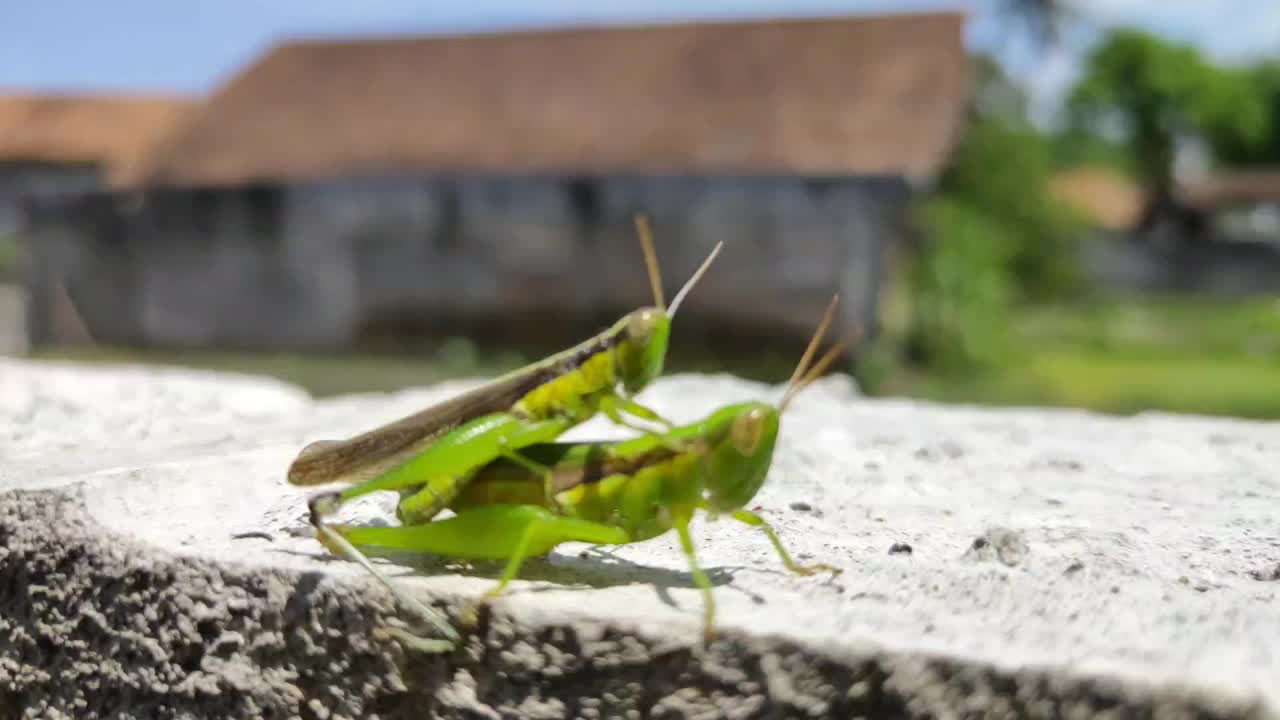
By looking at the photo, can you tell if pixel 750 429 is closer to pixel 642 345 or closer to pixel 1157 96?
pixel 642 345

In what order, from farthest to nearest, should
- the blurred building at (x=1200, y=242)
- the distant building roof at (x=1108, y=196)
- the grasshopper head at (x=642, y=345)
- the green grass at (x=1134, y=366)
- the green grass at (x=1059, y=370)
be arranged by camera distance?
the distant building roof at (x=1108, y=196)
the blurred building at (x=1200, y=242)
the green grass at (x=1134, y=366)
the green grass at (x=1059, y=370)
the grasshopper head at (x=642, y=345)

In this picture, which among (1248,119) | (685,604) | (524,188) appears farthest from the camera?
(1248,119)

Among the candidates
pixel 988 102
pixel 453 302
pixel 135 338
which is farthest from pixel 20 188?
pixel 988 102

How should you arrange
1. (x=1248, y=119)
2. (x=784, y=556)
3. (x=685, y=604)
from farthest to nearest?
1. (x=1248, y=119)
2. (x=784, y=556)
3. (x=685, y=604)

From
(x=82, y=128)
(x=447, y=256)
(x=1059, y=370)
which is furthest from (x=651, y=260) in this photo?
(x=82, y=128)

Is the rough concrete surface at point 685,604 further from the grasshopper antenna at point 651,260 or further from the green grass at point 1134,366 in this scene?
the green grass at point 1134,366

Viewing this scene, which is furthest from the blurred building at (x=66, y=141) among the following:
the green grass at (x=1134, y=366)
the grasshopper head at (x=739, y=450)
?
the grasshopper head at (x=739, y=450)

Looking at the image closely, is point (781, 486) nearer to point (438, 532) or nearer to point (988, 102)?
point (438, 532)

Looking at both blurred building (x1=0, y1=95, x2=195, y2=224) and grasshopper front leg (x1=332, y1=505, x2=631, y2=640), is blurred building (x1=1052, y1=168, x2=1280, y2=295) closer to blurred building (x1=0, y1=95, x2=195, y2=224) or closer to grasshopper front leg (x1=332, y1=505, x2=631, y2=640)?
blurred building (x1=0, y1=95, x2=195, y2=224)
